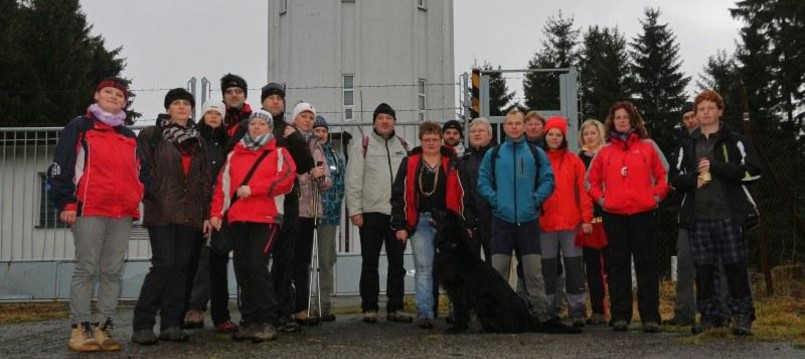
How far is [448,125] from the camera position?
26.5 ft

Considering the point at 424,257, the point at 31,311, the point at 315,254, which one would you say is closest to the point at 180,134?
the point at 315,254

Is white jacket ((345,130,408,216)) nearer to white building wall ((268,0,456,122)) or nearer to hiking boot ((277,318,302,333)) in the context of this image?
hiking boot ((277,318,302,333))

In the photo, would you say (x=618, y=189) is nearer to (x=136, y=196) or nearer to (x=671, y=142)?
(x=136, y=196)

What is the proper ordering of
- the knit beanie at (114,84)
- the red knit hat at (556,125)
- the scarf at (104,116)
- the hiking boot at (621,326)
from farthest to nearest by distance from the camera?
1. the red knit hat at (556,125)
2. the hiking boot at (621,326)
3. the knit beanie at (114,84)
4. the scarf at (104,116)

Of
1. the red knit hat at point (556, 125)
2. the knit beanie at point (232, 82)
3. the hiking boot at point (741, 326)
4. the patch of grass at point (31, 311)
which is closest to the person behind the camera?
the hiking boot at point (741, 326)

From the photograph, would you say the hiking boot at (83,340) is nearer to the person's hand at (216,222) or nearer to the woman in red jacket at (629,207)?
the person's hand at (216,222)

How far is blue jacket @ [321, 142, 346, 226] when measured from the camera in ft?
25.4

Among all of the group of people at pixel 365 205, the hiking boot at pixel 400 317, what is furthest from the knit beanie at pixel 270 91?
the hiking boot at pixel 400 317

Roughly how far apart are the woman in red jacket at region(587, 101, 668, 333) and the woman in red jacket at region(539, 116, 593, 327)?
10.5 inches

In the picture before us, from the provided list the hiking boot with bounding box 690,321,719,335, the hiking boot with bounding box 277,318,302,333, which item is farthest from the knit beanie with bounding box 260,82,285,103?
the hiking boot with bounding box 690,321,719,335

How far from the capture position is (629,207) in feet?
22.1

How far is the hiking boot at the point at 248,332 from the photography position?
5961 millimetres

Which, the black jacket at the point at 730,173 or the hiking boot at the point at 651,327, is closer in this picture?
the black jacket at the point at 730,173

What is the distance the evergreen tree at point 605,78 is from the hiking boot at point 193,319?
36499mm
